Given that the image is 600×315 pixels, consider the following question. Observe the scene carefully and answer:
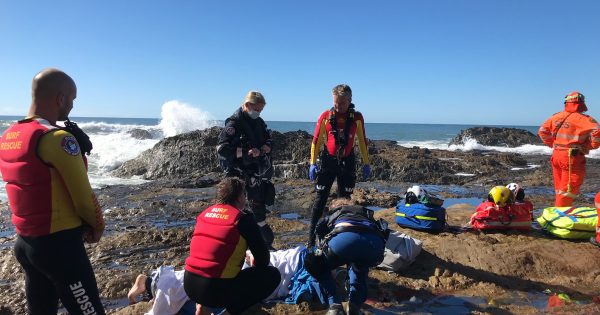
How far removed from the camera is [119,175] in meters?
15.5

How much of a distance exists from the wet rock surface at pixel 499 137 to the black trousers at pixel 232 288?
3025 cm

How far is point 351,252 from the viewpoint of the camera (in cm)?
338

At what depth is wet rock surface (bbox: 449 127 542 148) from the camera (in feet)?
97.3

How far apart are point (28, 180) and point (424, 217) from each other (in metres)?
4.68

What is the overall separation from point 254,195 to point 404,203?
2.23 metres

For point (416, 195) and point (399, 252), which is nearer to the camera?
point (399, 252)

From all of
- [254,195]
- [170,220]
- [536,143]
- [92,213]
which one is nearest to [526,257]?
[254,195]

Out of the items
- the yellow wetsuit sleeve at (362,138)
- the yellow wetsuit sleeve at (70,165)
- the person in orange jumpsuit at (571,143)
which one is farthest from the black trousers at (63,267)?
the person in orange jumpsuit at (571,143)

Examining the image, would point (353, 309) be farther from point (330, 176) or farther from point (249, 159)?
point (249, 159)

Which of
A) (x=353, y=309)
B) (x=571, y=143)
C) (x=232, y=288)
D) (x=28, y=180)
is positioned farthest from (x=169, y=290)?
(x=571, y=143)

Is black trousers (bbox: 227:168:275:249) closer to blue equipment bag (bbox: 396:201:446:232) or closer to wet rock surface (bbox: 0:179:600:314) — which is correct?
wet rock surface (bbox: 0:179:600:314)

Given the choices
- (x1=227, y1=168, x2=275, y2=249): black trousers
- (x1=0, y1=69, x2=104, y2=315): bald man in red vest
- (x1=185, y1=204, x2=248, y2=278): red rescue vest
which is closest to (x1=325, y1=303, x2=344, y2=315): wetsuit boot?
(x1=185, y1=204, x2=248, y2=278): red rescue vest

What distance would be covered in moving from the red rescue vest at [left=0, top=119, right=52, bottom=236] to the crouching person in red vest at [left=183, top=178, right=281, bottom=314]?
1027 mm

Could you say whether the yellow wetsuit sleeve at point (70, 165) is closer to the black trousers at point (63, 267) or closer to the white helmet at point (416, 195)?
the black trousers at point (63, 267)
